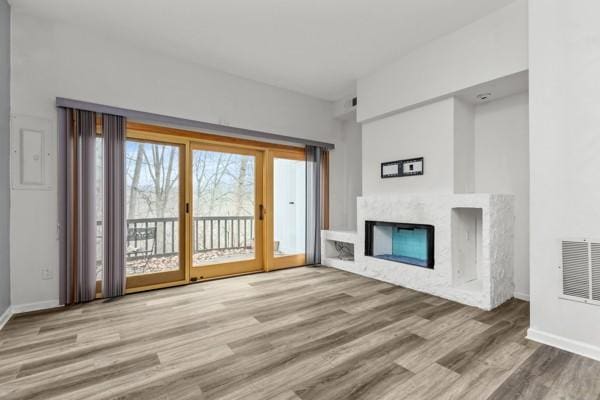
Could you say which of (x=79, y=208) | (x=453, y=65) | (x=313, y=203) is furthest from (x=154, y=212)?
(x=453, y=65)

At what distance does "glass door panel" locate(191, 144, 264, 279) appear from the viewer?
3.97 m

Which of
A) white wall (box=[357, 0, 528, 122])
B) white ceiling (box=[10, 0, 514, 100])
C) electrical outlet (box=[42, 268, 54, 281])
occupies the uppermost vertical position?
white ceiling (box=[10, 0, 514, 100])

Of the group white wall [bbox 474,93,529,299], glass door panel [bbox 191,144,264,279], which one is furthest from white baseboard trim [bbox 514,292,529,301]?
glass door panel [bbox 191,144,264,279]

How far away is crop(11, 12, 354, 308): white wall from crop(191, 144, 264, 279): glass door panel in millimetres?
560

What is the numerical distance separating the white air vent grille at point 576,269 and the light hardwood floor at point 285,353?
17.7 inches

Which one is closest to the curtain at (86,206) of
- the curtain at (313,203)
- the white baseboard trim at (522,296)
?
the curtain at (313,203)

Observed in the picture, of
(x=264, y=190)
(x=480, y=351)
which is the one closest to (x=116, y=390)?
(x=480, y=351)

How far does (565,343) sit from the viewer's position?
2057mm

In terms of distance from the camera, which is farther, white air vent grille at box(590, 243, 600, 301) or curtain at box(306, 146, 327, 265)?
curtain at box(306, 146, 327, 265)

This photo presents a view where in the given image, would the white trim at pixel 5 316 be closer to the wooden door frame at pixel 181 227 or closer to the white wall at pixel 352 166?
the wooden door frame at pixel 181 227

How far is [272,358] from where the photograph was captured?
1949 mm

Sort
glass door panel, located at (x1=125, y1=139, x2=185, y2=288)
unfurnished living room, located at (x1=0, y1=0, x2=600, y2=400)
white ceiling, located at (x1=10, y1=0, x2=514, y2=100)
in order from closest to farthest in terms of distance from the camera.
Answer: unfurnished living room, located at (x1=0, y1=0, x2=600, y2=400)
white ceiling, located at (x1=10, y1=0, x2=514, y2=100)
glass door panel, located at (x1=125, y1=139, x2=185, y2=288)

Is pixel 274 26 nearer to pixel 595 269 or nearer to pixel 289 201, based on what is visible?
pixel 289 201

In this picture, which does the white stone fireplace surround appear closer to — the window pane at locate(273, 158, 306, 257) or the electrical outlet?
the window pane at locate(273, 158, 306, 257)
